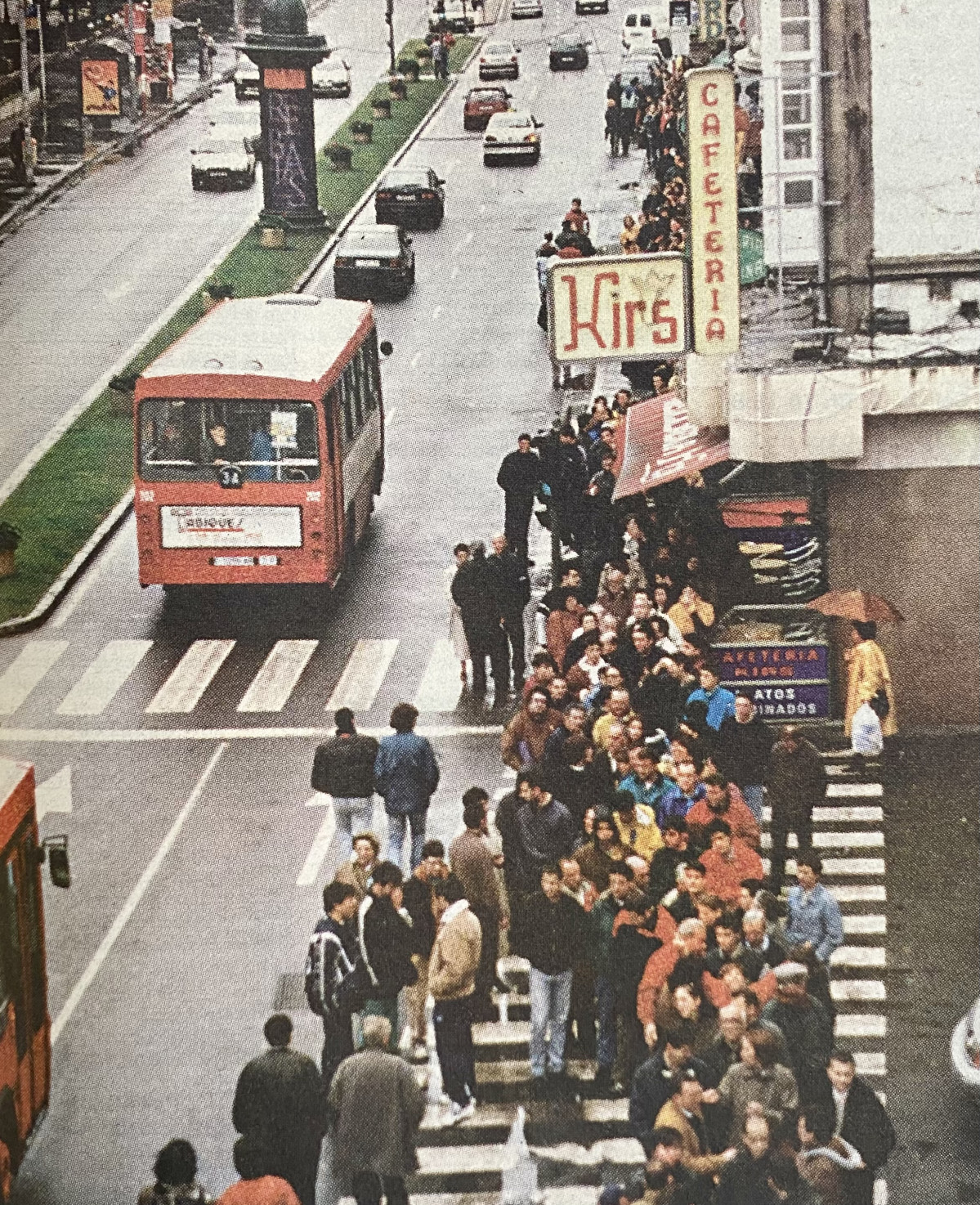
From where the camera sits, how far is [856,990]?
21.5 m

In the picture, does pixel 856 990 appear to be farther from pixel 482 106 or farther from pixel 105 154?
pixel 482 106

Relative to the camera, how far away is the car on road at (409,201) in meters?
63.7

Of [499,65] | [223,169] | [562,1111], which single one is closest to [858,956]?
[562,1111]

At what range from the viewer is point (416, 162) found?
7444cm

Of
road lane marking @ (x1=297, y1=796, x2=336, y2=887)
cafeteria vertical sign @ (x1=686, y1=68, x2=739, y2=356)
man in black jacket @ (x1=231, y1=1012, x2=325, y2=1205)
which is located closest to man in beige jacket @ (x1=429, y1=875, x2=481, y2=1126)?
man in black jacket @ (x1=231, y1=1012, x2=325, y2=1205)

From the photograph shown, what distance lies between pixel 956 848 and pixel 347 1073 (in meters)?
9.45

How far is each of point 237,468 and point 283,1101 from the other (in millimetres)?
17069

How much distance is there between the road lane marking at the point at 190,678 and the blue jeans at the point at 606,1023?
11.1 m

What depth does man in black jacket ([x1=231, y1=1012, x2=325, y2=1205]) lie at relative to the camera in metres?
16.6

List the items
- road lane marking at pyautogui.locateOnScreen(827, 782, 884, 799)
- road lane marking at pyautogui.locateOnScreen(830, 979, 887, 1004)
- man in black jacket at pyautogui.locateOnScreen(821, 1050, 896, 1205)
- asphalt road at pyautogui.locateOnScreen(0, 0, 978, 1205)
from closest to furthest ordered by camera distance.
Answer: man in black jacket at pyautogui.locateOnScreen(821, 1050, 896, 1205) → asphalt road at pyautogui.locateOnScreen(0, 0, 978, 1205) → road lane marking at pyautogui.locateOnScreen(830, 979, 887, 1004) → road lane marking at pyautogui.locateOnScreen(827, 782, 884, 799)

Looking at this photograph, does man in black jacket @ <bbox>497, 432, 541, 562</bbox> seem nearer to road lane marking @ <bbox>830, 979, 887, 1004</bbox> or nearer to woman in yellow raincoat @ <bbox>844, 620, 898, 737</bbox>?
woman in yellow raincoat @ <bbox>844, 620, 898, 737</bbox>

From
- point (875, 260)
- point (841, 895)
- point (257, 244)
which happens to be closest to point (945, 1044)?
point (841, 895)

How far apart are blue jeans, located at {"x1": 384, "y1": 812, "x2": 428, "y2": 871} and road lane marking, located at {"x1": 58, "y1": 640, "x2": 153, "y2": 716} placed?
745 centimetres

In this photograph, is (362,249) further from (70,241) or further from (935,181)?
(935,181)
